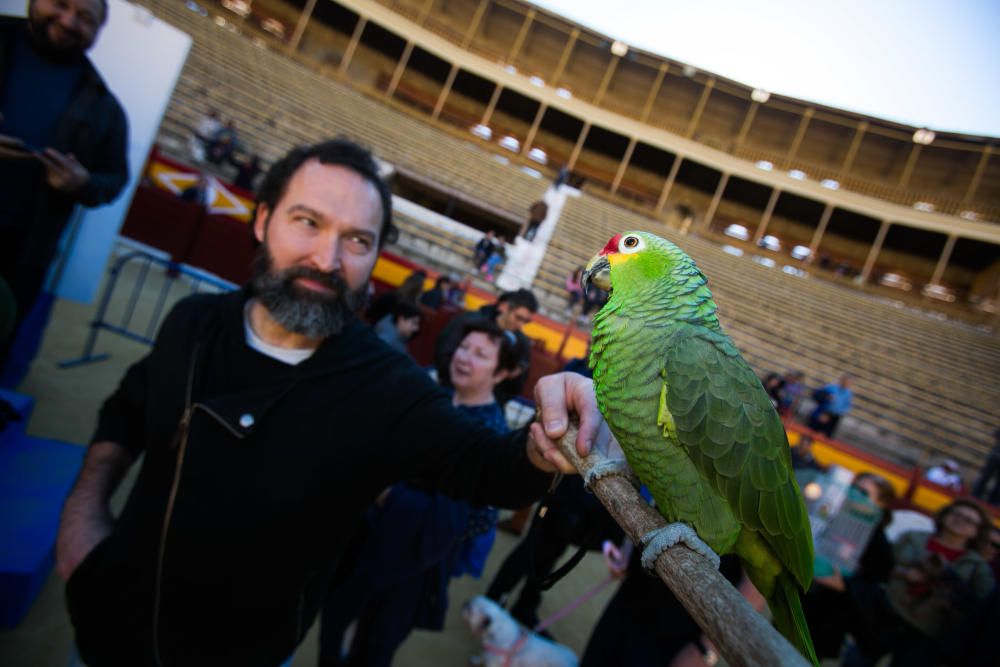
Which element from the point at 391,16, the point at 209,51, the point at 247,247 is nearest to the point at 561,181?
the point at 391,16

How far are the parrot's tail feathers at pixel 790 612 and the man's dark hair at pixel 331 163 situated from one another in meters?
1.86

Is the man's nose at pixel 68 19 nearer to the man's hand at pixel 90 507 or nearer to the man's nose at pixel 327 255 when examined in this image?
the man's nose at pixel 327 255

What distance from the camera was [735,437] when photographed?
1078mm

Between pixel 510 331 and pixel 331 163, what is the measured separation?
1774 millimetres

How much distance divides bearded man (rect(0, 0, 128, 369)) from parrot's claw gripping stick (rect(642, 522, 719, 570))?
3.04 meters

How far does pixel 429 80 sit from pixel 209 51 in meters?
8.73

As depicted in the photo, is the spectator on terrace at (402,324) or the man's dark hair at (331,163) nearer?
the man's dark hair at (331,163)

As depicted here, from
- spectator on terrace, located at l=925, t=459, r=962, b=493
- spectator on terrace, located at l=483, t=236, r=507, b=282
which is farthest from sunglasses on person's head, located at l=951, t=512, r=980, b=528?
spectator on terrace, located at l=483, t=236, r=507, b=282

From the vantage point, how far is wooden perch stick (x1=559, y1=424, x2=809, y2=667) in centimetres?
55

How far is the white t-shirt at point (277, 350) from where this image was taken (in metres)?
Result: 1.63

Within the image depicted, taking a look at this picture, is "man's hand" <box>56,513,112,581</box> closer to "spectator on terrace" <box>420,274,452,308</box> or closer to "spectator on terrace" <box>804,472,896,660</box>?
"spectator on terrace" <box>804,472,896,660</box>

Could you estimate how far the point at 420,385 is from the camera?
5.44ft

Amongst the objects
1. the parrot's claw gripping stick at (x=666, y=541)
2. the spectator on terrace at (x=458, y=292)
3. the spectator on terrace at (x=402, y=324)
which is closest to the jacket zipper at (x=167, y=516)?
the parrot's claw gripping stick at (x=666, y=541)

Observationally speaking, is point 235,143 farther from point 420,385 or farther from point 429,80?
point 420,385
